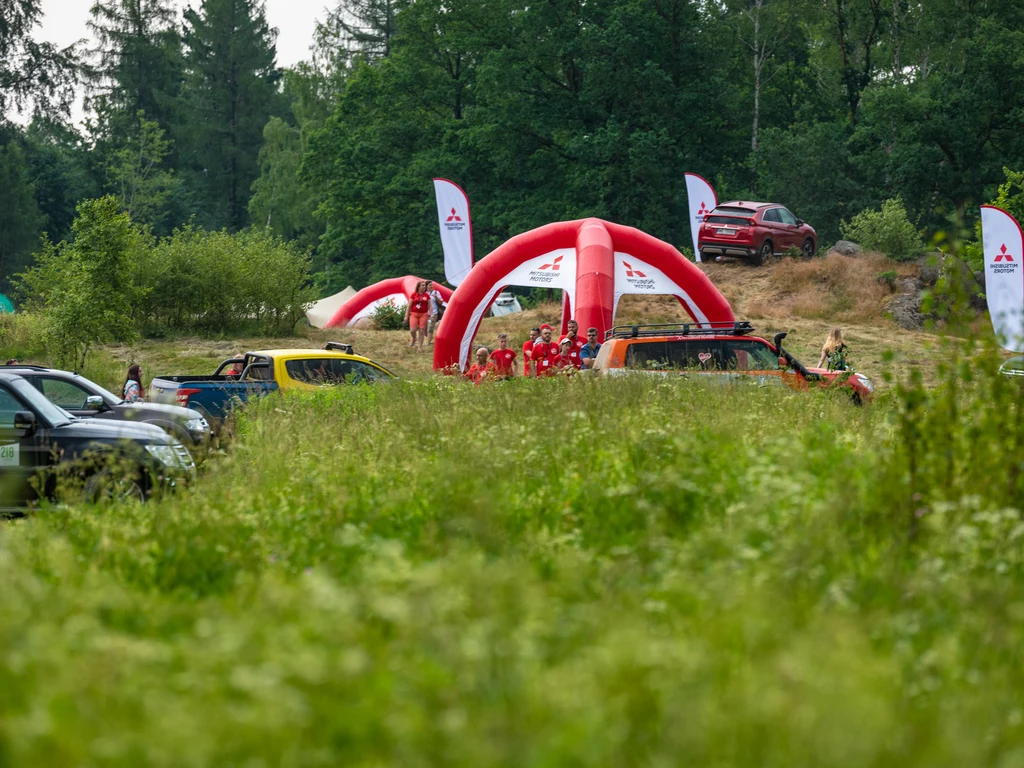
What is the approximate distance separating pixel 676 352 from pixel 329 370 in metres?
5.31

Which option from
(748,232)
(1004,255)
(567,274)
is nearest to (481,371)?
(567,274)

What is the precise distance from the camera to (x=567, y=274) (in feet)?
83.3

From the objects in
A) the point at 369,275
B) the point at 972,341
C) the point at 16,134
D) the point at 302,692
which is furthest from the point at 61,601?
the point at 16,134

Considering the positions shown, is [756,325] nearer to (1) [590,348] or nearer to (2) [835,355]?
(1) [590,348]

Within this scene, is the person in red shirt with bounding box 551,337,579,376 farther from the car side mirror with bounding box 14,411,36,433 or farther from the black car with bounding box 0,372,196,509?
the car side mirror with bounding box 14,411,36,433

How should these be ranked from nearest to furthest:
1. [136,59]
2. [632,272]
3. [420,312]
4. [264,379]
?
[264,379] → [632,272] → [420,312] → [136,59]

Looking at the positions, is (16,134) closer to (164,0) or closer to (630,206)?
(164,0)

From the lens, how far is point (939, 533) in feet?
19.9

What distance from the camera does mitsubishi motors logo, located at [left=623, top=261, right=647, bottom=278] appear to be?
995 inches

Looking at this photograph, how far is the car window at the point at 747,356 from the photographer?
58.4 feet

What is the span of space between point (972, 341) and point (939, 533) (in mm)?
1747

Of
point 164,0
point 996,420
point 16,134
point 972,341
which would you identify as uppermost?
point 164,0

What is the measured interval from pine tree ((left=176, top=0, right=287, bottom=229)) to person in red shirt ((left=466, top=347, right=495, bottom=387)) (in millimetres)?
68344

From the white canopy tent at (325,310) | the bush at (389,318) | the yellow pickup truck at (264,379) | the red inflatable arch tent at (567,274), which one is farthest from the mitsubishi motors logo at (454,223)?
the yellow pickup truck at (264,379)
